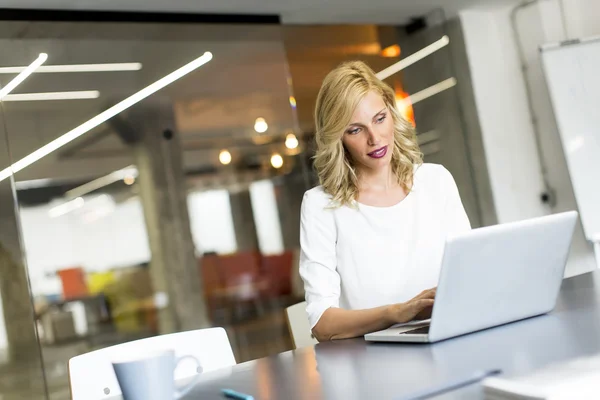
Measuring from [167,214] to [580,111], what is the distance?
300cm

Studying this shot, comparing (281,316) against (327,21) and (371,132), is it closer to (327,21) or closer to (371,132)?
(327,21)

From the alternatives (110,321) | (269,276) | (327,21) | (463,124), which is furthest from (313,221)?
(463,124)

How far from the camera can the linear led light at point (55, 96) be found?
4.05m

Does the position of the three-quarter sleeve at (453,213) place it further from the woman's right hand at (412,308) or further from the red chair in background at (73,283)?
the red chair in background at (73,283)

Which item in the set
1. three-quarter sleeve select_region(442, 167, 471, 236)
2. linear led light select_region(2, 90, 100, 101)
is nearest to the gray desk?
three-quarter sleeve select_region(442, 167, 471, 236)

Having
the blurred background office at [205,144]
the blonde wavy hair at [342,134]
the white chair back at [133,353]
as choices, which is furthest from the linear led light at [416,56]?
the white chair back at [133,353]

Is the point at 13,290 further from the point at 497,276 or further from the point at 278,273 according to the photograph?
the point at 497,276

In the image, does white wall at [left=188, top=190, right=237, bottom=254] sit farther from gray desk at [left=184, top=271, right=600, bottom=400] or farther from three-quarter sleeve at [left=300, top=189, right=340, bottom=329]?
gray desk at [left=184, top=271, right=600, bottom=400]

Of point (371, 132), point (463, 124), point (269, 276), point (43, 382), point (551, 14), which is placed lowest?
point (43, 382)

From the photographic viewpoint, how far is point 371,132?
6.65 ft

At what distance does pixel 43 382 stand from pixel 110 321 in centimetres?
49

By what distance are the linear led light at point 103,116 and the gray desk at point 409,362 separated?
2872mm

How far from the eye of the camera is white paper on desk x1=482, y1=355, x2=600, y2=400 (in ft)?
2.62

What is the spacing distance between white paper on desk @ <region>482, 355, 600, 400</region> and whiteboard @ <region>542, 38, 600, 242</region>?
14.5 feet
